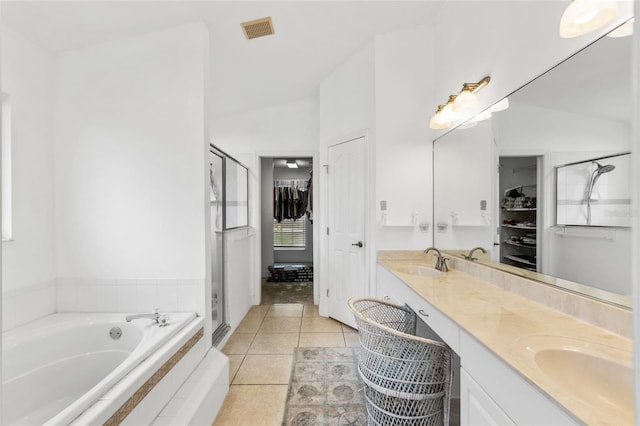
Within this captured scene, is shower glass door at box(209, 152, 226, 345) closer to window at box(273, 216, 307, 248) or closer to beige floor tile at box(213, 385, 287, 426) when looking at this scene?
beige floor tile at box(213, 385, 287, 426)

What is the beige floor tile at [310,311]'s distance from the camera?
3.62 meters

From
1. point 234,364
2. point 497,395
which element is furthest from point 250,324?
point 497,395

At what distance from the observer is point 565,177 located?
60.1 inches

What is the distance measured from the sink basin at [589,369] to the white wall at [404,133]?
1721mm

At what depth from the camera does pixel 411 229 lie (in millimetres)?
2898

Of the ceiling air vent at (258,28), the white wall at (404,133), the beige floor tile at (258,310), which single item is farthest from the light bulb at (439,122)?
the beige floor tile at (258,310)

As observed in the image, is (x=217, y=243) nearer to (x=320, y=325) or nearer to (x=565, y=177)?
(x=320, y=325)

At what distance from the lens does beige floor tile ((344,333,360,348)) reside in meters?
2.86

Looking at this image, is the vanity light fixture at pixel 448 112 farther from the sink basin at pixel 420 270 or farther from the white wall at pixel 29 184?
the white wall at pixel 29 184

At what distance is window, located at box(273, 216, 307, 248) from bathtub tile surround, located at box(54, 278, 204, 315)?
378 cm

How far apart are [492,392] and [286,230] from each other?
5059 mm

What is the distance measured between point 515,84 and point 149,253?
2.53m

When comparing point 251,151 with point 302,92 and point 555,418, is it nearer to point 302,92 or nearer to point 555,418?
point 302,92

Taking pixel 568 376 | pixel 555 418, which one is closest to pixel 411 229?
pixel 568 376
